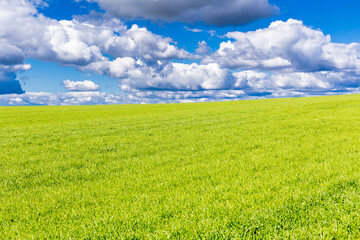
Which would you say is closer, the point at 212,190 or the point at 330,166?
the point at 212,190

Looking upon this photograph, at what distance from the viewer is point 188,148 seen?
39.7 ft

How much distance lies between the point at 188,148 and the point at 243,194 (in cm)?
612

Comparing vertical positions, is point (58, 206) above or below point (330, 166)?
below

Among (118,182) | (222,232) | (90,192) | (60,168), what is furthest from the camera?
(60,168)

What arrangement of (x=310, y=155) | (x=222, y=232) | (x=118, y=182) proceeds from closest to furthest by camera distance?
1. (x=222, y=232)
2. (x=118, y=182)
3. (x=310, y=155)

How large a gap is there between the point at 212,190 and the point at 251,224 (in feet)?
5.96

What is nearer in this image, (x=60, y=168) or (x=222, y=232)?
(x=222, y=232)

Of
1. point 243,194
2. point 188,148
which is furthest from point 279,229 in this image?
point 188,148

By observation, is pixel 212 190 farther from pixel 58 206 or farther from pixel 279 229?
pixel 58 206

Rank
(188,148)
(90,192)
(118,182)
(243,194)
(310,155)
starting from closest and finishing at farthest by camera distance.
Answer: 1. (243,194)
2. (90,192)
3. (118,182)
4. (310,155)
5. (188,148)

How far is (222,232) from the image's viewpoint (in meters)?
4.55

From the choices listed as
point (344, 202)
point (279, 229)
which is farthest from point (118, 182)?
point (344, 202)

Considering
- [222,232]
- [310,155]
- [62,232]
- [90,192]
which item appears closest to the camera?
[222,232]

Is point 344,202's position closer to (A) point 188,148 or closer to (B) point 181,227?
(B) point 181,227
